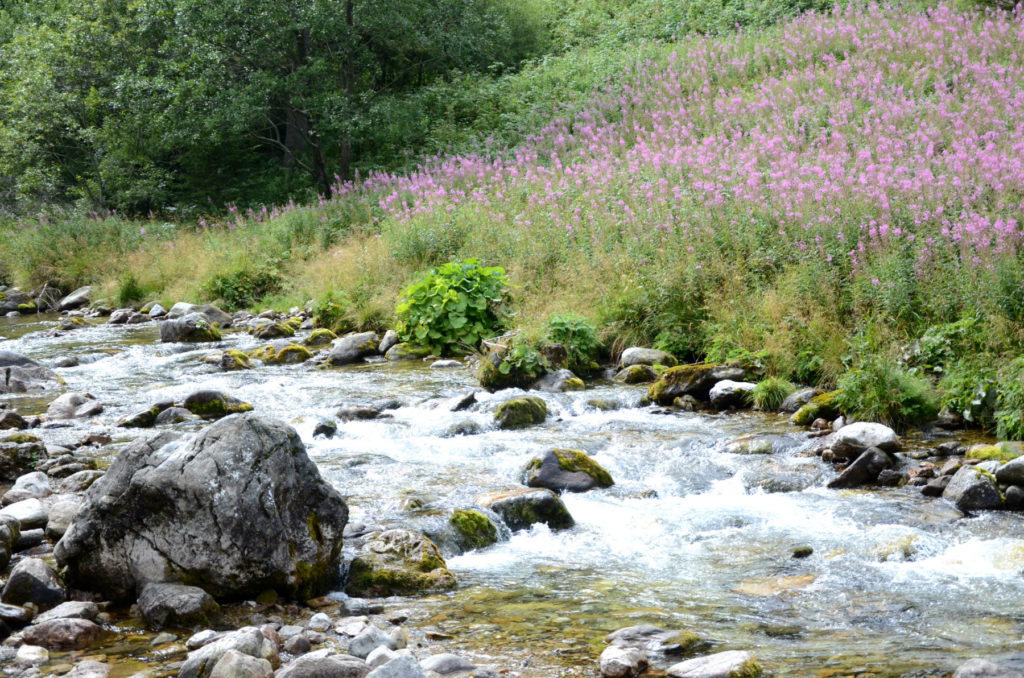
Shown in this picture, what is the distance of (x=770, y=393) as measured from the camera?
29.8 feet

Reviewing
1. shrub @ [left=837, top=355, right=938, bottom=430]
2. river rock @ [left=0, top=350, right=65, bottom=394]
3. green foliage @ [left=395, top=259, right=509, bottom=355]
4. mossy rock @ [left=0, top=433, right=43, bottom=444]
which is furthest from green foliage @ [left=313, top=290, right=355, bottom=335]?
shrub @ [left=837, top=355, right=938, bottom=430]

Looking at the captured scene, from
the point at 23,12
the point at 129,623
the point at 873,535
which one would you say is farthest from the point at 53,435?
the point at 23,12

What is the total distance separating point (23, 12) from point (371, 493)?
34968mm

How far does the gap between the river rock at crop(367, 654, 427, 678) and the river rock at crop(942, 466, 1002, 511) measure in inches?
164

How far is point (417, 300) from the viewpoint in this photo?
12875 mm

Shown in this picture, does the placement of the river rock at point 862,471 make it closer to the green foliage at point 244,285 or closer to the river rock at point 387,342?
the river rock at point 387,342

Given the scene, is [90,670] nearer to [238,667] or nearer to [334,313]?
[238,667]

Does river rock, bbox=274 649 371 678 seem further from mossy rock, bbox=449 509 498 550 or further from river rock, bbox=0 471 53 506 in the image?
river rock, bbox=0 471 53 506

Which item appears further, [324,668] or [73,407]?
[73,407]

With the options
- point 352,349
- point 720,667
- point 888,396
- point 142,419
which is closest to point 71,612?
point 720,667

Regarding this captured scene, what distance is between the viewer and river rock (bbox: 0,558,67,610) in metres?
4.95

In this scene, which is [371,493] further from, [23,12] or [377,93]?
[23,12]

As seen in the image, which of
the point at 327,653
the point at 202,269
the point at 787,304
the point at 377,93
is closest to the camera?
the point at 327,653

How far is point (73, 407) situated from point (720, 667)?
8.18 meters
